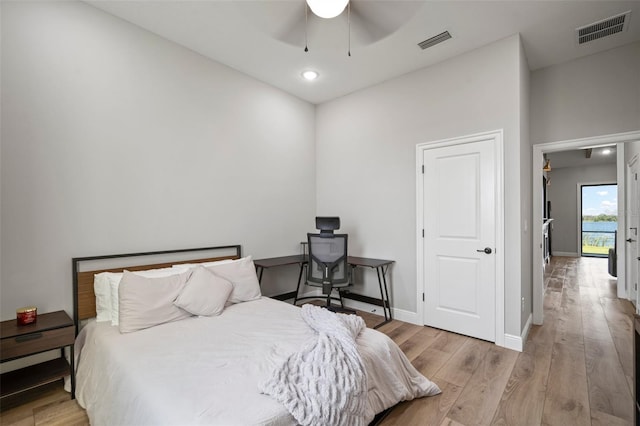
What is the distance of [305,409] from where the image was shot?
Result: 131 centimetres

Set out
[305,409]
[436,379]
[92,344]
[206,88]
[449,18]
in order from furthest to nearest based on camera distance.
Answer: [206,88]
[449,18]
[436,379]
[92,344]
[305,409]

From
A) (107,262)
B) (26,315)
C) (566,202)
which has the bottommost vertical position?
(26,315)

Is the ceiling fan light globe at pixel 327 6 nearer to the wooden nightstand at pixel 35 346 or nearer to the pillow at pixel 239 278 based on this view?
the pillow at pixel 239 278

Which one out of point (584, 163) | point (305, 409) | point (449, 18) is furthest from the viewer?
point (584, 163)

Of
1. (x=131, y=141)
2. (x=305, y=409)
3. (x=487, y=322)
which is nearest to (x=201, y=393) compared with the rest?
(x=305, y=409)

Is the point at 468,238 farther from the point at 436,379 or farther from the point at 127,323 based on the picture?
the point at 127,323

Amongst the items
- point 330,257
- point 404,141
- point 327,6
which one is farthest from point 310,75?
point 330,257

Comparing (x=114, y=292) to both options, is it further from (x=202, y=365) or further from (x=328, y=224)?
(x=328, y=224)

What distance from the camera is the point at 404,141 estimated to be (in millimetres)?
3613

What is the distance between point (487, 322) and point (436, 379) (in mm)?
1035

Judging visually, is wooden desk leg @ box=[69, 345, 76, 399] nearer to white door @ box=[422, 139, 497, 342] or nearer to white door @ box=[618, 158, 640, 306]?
white door @ box=[422, 139, 497, 342]

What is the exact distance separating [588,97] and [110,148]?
4681mm

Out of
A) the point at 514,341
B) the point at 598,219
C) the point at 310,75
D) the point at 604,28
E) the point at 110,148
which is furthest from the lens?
the point at 598,219

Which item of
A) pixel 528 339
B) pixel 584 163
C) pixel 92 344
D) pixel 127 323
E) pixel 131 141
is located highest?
pixel 584 163
